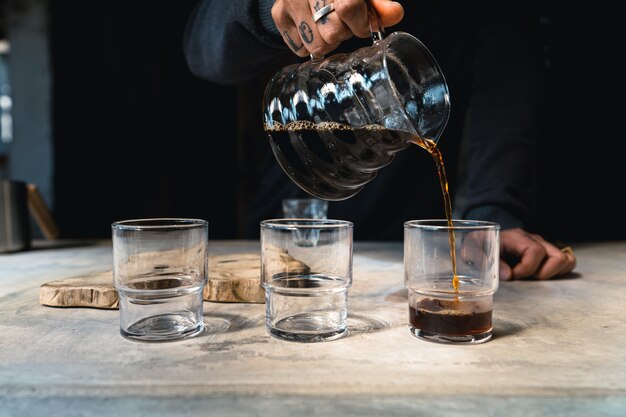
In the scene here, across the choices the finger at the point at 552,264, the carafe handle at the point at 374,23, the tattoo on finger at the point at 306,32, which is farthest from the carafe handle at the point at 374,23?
the finger at the point at 552,264

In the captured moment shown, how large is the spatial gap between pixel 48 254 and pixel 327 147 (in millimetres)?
1132

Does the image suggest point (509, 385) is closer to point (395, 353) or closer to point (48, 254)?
point (395, 353)

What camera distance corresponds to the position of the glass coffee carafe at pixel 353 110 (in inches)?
36.0

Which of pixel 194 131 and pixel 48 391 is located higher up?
pixel 194 131

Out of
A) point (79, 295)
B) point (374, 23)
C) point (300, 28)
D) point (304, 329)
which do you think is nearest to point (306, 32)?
point (300, 28)

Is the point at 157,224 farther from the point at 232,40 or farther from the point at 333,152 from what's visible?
the point at 232,40

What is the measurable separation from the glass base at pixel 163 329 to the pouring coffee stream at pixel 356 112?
327 millimetres

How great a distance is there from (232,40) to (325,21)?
0.86 metres

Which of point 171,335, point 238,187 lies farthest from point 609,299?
point 238,187

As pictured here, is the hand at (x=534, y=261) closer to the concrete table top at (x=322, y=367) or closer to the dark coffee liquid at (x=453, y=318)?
the concrete table top at (x=322, y=367)

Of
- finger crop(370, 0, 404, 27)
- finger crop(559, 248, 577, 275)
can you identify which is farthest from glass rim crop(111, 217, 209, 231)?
finger crop(559, 248, 577, 275)

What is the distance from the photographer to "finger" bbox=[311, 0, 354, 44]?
0.95m

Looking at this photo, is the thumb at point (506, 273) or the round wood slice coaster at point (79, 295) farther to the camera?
the thumb at point (506, 273)

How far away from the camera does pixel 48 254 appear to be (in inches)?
68.7
